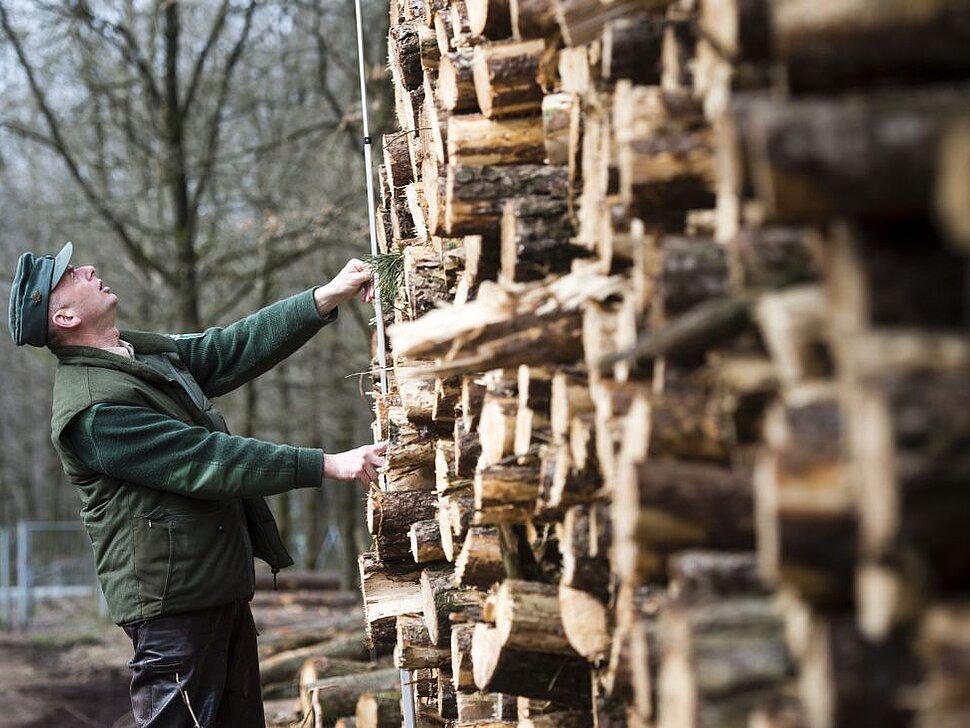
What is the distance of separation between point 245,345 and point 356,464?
1.06 m

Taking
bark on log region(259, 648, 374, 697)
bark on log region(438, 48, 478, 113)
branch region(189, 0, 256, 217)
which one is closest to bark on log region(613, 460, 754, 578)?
bark on log region(438, 48, 478, 113)

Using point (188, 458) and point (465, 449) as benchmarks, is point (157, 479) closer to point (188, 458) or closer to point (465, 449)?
point (188, 458)

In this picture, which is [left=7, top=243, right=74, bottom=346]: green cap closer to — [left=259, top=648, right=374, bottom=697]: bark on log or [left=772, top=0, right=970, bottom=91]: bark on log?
[left=259, top=648, right=374, bottom=697]: bark on log

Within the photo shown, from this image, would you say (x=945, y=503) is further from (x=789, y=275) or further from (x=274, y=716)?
(x=274, y=716)

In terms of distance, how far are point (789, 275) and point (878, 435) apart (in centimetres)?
52

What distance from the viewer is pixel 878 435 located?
4.79ft

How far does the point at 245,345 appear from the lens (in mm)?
5188

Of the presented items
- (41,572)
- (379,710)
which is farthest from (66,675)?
(41,572)

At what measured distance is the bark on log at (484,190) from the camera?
3158mm

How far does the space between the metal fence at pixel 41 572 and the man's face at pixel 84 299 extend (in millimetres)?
10571

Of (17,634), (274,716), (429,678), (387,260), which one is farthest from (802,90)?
(17,634)

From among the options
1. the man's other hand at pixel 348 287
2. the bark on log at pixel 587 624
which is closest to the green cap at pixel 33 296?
the man's other hand at pixel 348 287

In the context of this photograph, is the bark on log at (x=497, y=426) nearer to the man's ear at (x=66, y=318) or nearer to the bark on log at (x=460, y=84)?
the bark on log at (x=460, y=84)

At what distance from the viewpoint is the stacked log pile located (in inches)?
59.7
